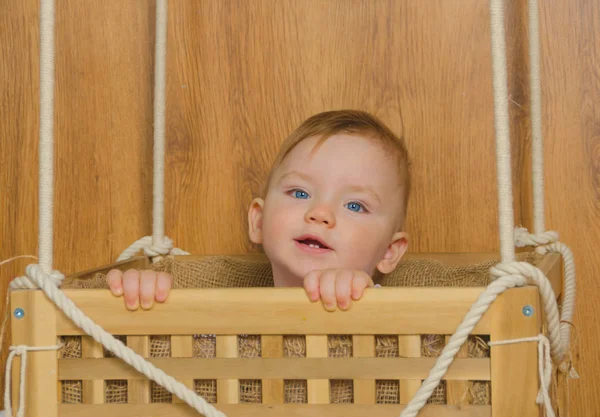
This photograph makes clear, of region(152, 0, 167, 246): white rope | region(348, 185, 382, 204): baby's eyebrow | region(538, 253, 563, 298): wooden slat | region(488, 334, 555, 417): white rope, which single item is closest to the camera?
region(488, 334, 555, 417): white rope

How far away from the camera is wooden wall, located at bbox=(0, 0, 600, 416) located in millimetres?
1370

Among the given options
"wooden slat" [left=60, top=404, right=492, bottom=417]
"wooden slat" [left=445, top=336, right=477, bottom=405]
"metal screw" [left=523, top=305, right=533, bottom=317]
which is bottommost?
"wooden slat" [left=60, top=404, right=492, bottom=417]

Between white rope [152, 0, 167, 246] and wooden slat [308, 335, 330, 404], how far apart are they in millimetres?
577

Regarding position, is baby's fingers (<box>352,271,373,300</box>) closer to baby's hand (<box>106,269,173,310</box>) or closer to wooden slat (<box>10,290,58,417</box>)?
baby's hand (<box>106,269,173,310</box>)

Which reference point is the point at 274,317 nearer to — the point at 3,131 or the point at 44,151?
the point at 44,151

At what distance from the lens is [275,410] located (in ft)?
2.77

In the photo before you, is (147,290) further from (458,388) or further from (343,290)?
(458,388)

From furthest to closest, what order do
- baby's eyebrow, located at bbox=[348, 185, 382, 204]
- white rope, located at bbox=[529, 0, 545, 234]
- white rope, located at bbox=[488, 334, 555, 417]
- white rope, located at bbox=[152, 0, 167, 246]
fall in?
white rope, located at bbox=[152, 0, 167, 246], white rope, located at bbox=[529, 0, 545, 234], baby's eyebrow, located at bbox=[348, 185, 382, 204], white rope, located at bbox=[488, 334, 555, 417]

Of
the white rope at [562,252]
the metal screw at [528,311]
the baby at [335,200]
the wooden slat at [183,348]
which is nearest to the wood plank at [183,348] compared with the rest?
the wooden slat at [183,348]

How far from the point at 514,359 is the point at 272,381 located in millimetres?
255

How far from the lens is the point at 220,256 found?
4.42 feet

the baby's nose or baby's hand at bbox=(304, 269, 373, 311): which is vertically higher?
the baby's nose

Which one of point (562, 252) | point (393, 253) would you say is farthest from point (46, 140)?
point (562, 252)

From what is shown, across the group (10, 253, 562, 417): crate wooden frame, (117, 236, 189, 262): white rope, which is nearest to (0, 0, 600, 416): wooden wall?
(117, 236, 189, 262): white rope
